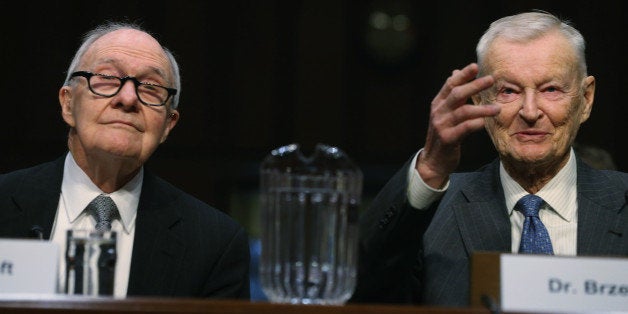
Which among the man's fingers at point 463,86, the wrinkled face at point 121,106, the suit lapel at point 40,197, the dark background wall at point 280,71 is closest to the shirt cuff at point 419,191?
the man's fingers at point 463,86

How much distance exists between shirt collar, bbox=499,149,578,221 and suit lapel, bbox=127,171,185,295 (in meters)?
0.68

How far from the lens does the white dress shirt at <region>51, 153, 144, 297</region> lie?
6.14 ft

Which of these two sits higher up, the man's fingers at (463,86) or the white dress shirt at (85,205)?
the man's fingers at (463,86)

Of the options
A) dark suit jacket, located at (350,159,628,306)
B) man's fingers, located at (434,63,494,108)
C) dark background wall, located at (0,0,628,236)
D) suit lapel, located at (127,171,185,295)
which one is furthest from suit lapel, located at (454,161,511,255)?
dark background wall, located at (0,0,628,236)

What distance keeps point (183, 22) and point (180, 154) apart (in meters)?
0.58

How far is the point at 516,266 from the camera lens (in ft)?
4.43

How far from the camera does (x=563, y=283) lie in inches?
53.1

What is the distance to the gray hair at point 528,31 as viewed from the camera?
1.87 meters

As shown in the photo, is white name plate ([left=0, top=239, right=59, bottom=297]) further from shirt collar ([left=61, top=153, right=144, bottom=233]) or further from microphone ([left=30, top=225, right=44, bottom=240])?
shirt collar ([left=61, top=153, right=144, bottom=233])

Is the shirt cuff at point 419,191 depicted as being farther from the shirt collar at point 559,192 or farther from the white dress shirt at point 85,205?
the white dress shirt at point 85,205

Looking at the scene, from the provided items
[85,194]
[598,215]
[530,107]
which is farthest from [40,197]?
[598,215]

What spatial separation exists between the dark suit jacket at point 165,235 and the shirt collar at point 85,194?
0.02 m

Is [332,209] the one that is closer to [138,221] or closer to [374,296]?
[374,296]

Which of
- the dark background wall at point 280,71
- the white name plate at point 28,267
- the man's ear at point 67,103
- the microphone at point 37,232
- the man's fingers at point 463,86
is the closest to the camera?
the white name plate at point 28,267
